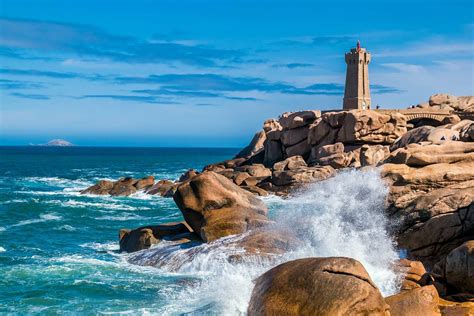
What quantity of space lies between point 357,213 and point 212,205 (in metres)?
4.87

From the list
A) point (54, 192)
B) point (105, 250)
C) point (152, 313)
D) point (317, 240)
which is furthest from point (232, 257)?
point (54, 192)

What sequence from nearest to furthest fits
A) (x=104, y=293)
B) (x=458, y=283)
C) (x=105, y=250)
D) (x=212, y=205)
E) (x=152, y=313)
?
(x=458, y=283), (x=152, y=313), (x=104, y=293), (x=212, y=205), (x=105, y=250)

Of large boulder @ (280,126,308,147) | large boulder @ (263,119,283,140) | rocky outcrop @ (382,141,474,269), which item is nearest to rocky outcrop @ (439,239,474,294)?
rocky outcrop @ (382,141,474,269)

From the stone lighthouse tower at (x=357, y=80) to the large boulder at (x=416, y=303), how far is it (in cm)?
6009

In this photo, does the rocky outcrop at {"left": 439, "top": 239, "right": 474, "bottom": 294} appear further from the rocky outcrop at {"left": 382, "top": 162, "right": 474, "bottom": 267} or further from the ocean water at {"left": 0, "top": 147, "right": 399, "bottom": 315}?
the rocky outcrop at {"left": 382, "top": 162, "right": 474, "bottom": 267}

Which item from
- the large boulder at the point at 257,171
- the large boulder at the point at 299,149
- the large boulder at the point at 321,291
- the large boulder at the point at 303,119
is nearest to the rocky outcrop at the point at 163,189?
the large boulder at the point at 257,171

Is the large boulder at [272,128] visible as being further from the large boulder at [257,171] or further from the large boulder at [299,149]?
the large boulder at [257,171]

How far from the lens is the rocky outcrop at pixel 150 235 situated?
21.1 metres

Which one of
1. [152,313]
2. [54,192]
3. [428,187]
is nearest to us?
[152,313]

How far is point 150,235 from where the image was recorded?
21.1 metres

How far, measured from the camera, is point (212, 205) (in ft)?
66.0

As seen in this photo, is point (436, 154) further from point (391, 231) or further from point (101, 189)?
point (101, 189)

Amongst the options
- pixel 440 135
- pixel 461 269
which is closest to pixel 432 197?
pixel 461 269

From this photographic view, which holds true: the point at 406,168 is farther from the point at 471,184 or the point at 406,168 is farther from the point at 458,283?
the point at 458,283
